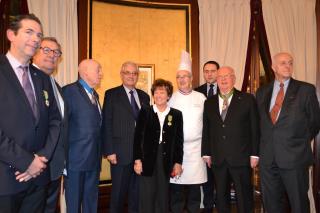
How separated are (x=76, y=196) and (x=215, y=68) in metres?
2.08

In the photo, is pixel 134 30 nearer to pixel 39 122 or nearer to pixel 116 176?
pixel 116 176

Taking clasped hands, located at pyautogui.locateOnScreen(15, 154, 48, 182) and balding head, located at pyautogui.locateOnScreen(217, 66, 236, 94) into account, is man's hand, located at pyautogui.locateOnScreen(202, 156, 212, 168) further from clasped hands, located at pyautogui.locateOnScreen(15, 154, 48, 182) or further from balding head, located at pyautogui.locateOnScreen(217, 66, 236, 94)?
clasped hands, located at pyautogui.locateOnScreen(15, 154, 48, 182)

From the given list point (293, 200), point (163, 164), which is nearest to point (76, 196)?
point (163, 164)

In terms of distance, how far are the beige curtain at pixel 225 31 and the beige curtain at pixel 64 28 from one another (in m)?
1.72

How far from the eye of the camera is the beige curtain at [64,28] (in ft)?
11.4

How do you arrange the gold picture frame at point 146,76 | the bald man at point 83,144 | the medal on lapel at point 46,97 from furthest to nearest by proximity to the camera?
the gold picture frame at point 146,76 → the bald man at point 83,144 → the medal on lapel at point 46,97

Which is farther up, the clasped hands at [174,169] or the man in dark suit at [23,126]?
the man in dark suit at [23,126]

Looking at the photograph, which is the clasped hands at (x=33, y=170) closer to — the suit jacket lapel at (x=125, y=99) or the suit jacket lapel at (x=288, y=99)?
the suit jacket lapel at (x=125, y=99)

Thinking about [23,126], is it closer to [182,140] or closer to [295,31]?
[182,140]

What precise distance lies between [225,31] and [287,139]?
214cm

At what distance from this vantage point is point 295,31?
14.8 feet

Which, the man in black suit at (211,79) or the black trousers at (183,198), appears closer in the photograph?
the black trousers at (183,198)

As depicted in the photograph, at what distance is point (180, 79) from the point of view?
129 inches

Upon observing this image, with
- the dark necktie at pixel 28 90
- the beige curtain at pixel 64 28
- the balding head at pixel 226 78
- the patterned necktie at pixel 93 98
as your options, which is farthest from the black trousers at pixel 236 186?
the beige curtain at pixel 64 28
